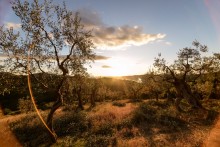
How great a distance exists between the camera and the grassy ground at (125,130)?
64.5 feet

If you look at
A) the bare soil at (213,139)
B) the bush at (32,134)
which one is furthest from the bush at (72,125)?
the bare soil at (213,139)

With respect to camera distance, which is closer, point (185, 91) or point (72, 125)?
point (72, 125)

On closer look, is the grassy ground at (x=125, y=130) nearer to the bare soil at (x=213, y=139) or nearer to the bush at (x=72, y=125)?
the bush at (x=72, y=125)

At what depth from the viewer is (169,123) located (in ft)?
87.4

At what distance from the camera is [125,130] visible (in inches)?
939

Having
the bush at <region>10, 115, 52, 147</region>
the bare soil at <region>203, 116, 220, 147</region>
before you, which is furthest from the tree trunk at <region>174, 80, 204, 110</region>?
the bush at <region>10, 115, 52, 147</region>

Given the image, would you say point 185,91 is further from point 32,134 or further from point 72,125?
point 32,134

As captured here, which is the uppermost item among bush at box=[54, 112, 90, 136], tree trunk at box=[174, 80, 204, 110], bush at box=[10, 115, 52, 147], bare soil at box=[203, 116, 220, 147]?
tree trunk at box=[174, 80, 204, 110]

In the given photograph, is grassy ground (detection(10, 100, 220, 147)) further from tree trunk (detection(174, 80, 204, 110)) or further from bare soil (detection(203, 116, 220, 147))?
tree trunk (detection(174, 80, 204, 110))

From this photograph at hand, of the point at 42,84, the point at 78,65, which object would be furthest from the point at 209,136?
the point at 42,84

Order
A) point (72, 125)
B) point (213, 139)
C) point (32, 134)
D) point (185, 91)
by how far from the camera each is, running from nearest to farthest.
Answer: point (213, 139) < point (32, 134) < point (72, 125) < point (185, 91)

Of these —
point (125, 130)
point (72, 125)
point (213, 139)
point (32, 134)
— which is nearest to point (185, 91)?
point (125, 130)

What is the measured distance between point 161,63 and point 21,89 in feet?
75.7

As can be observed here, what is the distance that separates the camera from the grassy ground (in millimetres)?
19672
